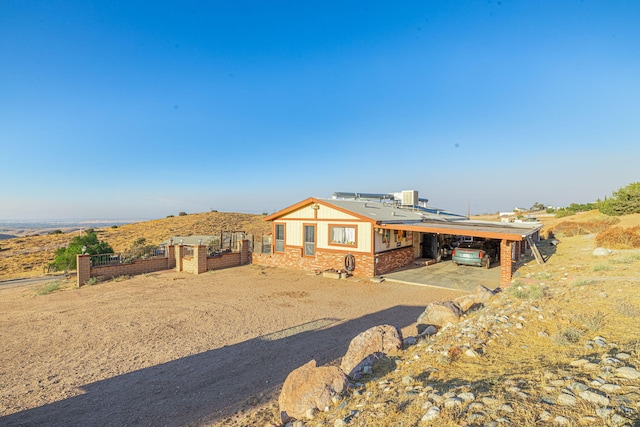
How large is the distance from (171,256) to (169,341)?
1161 cm

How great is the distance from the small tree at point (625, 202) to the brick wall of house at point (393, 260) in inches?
1081

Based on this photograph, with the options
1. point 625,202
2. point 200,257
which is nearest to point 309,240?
point 200,257

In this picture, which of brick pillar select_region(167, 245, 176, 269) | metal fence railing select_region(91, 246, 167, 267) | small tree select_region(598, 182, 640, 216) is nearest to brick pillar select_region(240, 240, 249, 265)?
brick pillar select_region(167, 245, 176, 269)

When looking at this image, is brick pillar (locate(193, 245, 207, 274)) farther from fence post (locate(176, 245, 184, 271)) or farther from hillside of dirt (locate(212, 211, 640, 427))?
hillside of dirt (locate(212, 211, 640, 427))

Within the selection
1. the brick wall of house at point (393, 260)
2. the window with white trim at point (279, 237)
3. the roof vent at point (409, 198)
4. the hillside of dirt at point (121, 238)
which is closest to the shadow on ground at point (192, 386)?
the brick wall of house at point (393, 260)

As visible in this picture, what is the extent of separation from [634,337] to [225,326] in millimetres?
8414

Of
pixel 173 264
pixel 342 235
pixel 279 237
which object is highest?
pixel 342 235

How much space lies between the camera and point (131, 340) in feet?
25.6

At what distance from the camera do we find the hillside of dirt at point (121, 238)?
26.8 m

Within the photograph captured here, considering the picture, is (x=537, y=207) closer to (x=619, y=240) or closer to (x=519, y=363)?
(x=619, y=240)

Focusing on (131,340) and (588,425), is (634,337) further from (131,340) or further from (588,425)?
(131,340)

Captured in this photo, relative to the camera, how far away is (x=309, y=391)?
425 cm

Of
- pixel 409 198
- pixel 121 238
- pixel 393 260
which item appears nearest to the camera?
pixel 393 260

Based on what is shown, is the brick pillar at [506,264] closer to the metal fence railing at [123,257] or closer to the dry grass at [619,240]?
the dry grass at [619,240]
